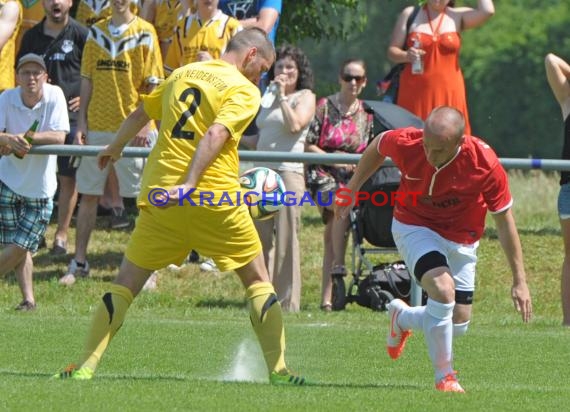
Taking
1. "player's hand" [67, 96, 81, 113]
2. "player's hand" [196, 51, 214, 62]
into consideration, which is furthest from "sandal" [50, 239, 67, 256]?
"player's hand" [196, 51, 214, 62]

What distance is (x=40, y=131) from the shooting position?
42.0ft

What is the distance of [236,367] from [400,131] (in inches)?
88.5

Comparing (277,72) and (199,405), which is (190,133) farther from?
(277,72)

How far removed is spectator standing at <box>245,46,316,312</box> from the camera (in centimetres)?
1313

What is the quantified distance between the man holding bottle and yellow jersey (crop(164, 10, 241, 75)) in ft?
5.72

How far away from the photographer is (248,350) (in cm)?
1066

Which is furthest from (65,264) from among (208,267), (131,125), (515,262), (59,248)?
(515,262)

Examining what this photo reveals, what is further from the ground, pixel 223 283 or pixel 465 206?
pixel 465 206

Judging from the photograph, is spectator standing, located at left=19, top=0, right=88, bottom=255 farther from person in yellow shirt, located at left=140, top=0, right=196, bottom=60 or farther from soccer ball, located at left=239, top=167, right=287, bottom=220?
soccer ball, located at left=239, top=167, right=287, bottom=220

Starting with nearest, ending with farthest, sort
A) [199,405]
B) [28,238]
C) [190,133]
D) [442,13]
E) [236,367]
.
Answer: [199,405]
[190,133]
[236,367]
[28,238]
[442,13]

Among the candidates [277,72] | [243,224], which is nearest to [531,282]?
[277,72]

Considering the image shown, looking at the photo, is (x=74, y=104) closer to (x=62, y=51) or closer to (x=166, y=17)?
(x=62, y=51)

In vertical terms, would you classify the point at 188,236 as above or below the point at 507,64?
below

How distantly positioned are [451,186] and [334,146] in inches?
188
